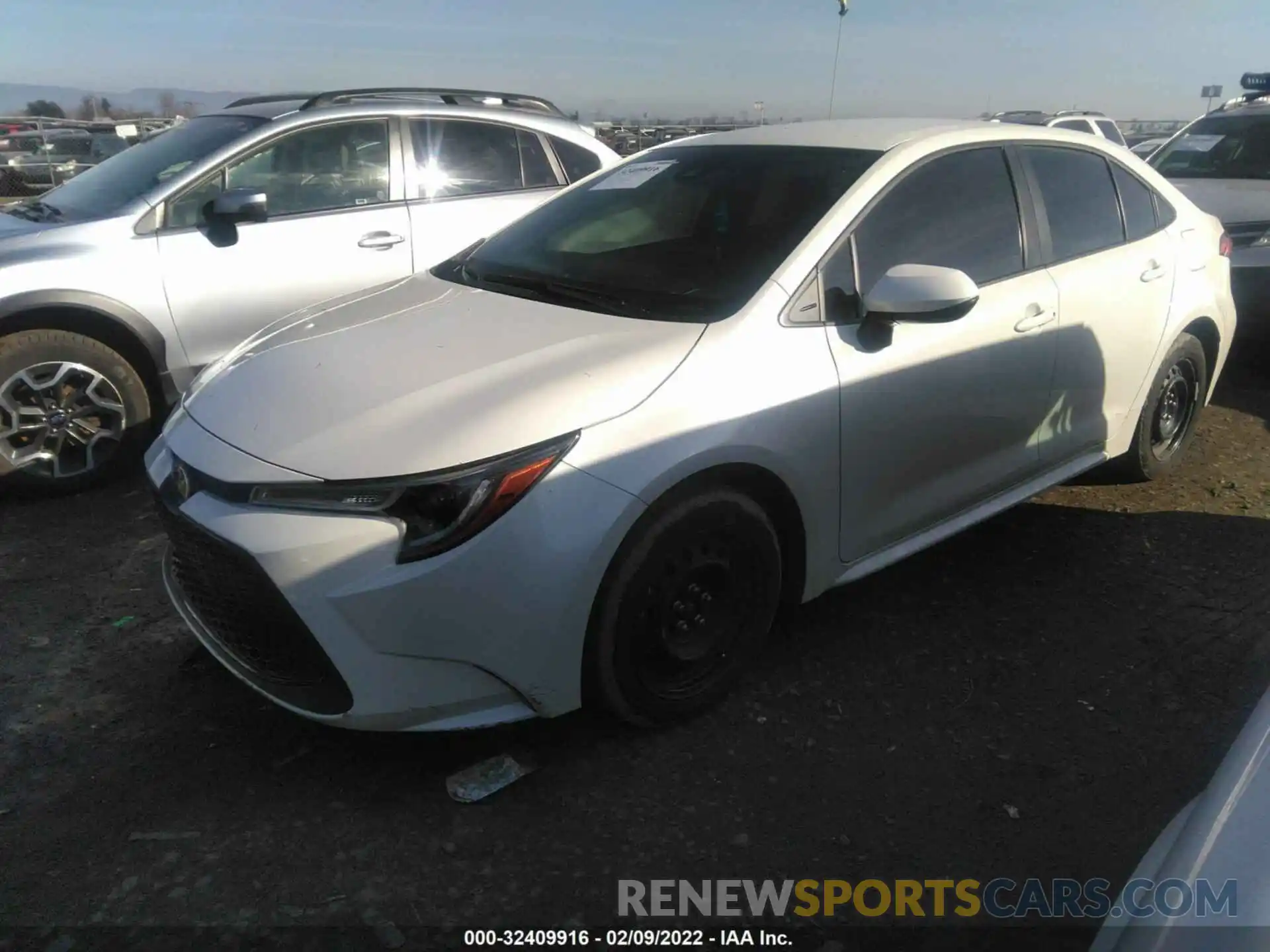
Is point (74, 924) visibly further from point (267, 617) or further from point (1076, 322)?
point (1076, 322)

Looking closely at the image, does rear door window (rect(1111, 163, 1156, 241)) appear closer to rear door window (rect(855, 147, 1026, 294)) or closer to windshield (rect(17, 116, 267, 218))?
rear door window (rect(855, 147, 1026, 294))

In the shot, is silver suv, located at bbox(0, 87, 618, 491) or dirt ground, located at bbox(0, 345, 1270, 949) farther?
silver suv, located at bbox(0, 87, 618, 491)

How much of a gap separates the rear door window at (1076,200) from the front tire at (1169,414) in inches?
28.4

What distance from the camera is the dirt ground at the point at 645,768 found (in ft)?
7.52

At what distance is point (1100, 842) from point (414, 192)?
14.7ft

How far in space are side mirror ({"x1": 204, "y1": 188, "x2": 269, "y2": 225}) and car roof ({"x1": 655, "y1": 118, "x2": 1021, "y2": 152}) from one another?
2057 millimetres

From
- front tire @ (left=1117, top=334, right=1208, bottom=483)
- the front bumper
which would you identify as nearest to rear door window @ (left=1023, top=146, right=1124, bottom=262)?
front tire @ (left=1117, top=334, right=1208, bottom=483)

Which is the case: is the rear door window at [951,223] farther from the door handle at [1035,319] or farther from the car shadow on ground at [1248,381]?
the car shadow on ground at [1248,381]

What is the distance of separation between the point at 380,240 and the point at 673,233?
2.34 meters

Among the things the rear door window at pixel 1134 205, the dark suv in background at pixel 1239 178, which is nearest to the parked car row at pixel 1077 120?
the dark suv in background at pixel 1239 178

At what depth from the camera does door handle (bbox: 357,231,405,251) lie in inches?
199

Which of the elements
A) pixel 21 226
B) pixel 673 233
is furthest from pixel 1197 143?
pixel 21 226

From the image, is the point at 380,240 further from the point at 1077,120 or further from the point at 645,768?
the point at 1077,120

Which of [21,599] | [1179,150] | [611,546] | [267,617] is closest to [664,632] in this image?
[611,546]
